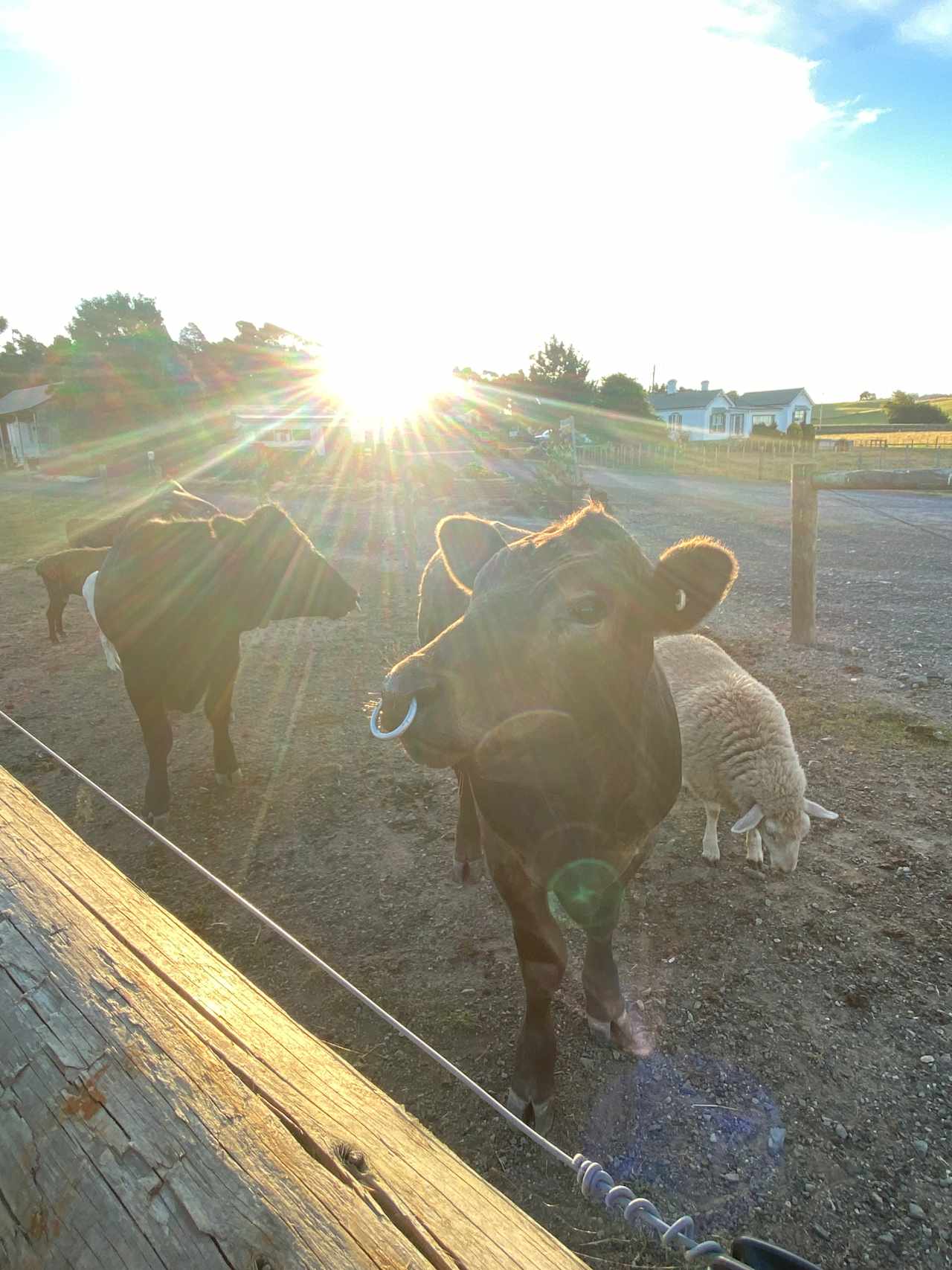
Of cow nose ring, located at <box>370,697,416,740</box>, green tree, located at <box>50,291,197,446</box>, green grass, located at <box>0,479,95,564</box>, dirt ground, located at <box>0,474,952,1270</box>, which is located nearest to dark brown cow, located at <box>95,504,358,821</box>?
dirt ground, located at <box>0,474,952,1270</box>

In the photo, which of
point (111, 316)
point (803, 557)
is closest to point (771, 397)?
point (111, 316)

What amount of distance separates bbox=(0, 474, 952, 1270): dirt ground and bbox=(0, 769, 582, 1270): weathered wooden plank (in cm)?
148

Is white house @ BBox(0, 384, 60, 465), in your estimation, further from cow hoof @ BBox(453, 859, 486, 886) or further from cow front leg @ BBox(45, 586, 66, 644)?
cow hoof @ BBox(453, 859, 486, 886)

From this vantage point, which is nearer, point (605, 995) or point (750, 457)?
point (605, 995)

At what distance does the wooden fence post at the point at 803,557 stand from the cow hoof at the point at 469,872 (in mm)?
5050

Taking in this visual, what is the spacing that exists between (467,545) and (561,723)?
1.27 metres

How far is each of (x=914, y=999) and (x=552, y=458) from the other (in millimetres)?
17042

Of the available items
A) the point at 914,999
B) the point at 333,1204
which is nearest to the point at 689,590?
the point at 333,1204

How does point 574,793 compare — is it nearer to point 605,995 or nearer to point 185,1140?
point 605,995

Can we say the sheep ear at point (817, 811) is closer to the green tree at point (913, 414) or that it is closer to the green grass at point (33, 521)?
the green grass at point (33, 521)

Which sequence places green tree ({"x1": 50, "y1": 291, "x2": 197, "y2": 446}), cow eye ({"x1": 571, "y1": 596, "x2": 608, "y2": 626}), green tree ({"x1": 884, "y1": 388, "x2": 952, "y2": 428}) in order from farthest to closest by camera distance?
green tree ({"x1": 884, "y1": 388, "x2": 952, "y2": 428}), green tree ({"x1": 50, "y1": 291, "x2": 197, "y2": 446}), cow eye ({"x1": 571, "y1": 596, "x2": 608, "y2": 626})

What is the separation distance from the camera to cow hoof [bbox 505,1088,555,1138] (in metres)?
2.63

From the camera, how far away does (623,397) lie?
53531 mm

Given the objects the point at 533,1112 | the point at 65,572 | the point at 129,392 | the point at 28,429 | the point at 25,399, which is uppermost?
the point at 25,399
